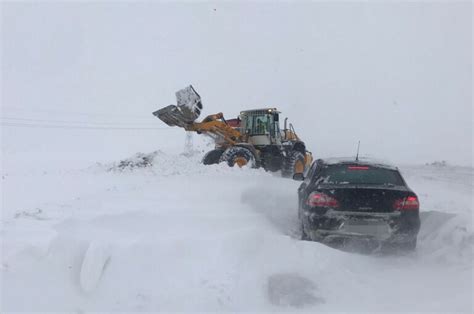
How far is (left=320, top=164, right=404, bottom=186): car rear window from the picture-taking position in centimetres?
742

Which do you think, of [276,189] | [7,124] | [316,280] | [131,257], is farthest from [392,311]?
[7,124]

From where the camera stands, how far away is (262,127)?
19.0m

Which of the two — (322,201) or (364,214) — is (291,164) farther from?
(364,214)

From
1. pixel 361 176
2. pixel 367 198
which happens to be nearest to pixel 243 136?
pixel 361 176

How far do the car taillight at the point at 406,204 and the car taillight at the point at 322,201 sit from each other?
79 cm

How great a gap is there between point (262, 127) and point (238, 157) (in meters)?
2.38

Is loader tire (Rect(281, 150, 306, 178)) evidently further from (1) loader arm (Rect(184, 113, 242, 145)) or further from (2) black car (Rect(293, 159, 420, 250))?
(2) black car (Rect(293, 159, 420, 250))

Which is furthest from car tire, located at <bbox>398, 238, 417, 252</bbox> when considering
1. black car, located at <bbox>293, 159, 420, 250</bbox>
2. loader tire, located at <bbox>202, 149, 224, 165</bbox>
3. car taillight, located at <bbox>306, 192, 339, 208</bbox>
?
loader tire, located at <bbox>202, 149, 224, 165</bbox>

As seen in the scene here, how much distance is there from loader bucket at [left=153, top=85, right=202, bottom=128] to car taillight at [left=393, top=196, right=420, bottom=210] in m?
11.1

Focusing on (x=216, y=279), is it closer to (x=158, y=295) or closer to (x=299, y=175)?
(x=158, y=295)

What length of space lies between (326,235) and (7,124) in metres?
48.4

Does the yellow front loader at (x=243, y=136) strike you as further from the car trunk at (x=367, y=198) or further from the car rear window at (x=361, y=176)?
the car trunk at (x=367, y=198)

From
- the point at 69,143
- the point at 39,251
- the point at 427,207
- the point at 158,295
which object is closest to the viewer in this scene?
the point at 158,295

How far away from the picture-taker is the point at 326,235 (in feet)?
22.8
